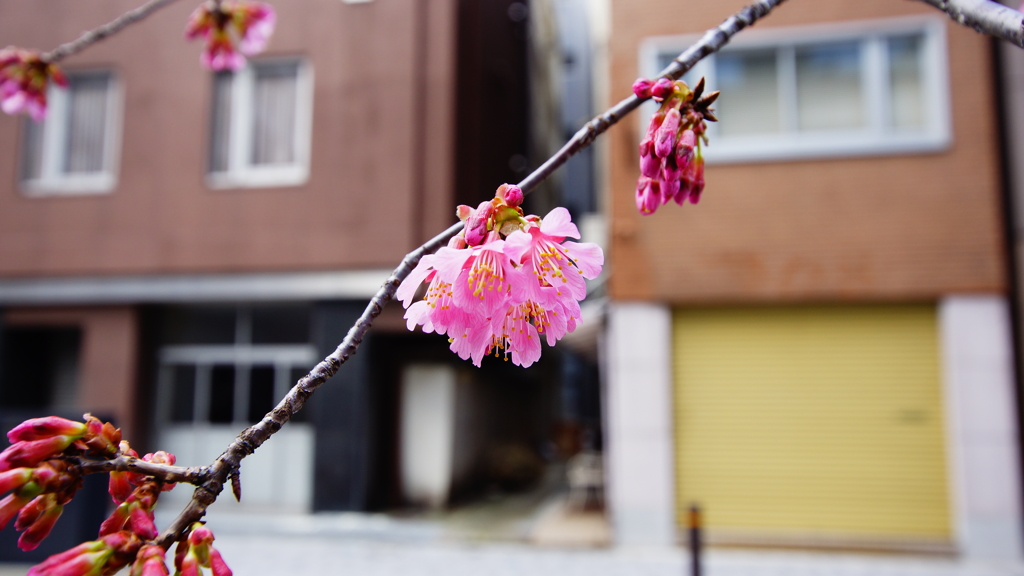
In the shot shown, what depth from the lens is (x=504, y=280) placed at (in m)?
1.05

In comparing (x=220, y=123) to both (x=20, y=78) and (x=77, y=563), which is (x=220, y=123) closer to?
(x=20, y=78)

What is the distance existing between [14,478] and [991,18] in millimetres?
1419

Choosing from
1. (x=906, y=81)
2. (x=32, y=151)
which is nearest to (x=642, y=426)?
(x=906, y=81)

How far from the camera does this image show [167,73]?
10133mm

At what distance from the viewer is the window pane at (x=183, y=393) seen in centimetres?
1045

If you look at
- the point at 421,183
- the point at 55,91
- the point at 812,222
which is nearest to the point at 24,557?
the point at 421,183

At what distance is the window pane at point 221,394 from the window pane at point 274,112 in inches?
115

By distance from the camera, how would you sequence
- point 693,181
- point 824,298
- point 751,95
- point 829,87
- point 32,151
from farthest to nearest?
point 32,151
point 751,95
point 829,87
point 824,298
point 693,181

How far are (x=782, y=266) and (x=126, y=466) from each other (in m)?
7.68

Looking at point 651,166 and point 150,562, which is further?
point 651,166

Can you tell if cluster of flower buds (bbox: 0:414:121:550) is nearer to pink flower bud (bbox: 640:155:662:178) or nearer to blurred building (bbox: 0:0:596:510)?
pink flower bud (bbox: 640:155:662:178)

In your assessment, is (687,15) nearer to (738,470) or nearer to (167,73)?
(738,470)

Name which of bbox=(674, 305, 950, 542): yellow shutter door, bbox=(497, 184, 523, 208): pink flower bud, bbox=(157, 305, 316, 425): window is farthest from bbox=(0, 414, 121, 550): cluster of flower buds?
bbox=(157, 305, 316, 425): window

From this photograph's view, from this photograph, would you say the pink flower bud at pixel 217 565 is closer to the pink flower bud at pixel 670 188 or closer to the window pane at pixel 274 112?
the pink flower bud at pixel 670 188
